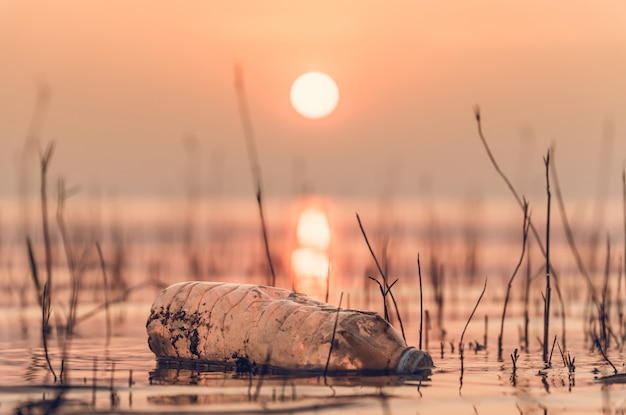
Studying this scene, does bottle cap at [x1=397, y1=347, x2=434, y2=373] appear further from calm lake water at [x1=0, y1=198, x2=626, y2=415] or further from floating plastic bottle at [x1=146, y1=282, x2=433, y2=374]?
calm lake water at [x1=0, y1=198, x2=626, y2=415]

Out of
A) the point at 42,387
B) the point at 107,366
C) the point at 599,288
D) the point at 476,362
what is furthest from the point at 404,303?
the point at 42,387

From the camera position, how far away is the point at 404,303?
12164 mm

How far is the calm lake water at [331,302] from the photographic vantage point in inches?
258

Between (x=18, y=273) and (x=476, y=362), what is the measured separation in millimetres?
7945

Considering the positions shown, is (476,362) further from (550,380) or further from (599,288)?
(599,288)

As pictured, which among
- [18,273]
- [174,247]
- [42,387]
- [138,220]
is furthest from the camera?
[138,220]

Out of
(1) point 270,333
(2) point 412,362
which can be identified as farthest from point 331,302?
(2) point 412,362

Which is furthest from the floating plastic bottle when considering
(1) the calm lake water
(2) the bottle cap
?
(1) the calm lake water

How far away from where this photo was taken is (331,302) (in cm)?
1209

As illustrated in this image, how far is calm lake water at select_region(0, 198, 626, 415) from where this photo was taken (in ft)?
21.5

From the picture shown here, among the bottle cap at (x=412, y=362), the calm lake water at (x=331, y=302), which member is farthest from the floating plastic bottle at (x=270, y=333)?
the calm lake water at (x=331, y=302)

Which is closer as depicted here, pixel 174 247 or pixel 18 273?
pixel 18 273

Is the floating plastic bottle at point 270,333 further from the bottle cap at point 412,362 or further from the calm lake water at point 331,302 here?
the calm lake water at point 331,302

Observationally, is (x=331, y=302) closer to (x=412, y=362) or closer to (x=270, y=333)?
(x=270, y=333)
